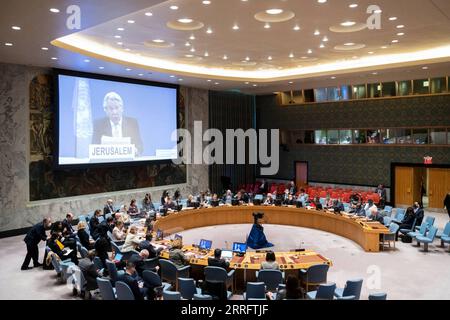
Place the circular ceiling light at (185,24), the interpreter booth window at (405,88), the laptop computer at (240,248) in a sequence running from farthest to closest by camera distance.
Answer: the interpreter booth window at (405,88) → the circular ceiling light at (185,24) → the laptop computer at (240,248)

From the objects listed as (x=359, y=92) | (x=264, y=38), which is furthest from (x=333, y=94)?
(x=264, y=38)

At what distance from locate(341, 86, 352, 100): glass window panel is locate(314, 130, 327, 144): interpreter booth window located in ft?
6.84

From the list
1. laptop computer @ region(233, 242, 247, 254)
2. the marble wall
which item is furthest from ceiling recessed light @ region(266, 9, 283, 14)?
the marble wall

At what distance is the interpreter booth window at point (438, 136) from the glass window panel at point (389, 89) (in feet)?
8.05

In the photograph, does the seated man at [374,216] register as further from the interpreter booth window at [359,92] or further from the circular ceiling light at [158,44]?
the interpreter booth window at [359,92]

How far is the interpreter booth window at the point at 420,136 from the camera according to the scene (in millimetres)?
17922

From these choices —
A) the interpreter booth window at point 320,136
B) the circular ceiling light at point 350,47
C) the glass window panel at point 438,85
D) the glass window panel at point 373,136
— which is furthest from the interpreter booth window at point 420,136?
the circular ceiling light at point 350,47

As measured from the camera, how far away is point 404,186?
60.9ft

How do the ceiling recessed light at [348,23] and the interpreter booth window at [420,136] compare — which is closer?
the ceiling recessed light at [348,23]

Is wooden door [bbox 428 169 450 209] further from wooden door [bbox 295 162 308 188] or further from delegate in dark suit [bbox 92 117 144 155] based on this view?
delegate in dark suit [bbox 92 117 144 155]

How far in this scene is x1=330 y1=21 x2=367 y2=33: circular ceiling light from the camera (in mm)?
10395

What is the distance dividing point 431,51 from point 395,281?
9.20 m

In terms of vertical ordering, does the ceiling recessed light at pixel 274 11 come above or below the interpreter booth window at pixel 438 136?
above

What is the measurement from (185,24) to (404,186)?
1329 centimetres
